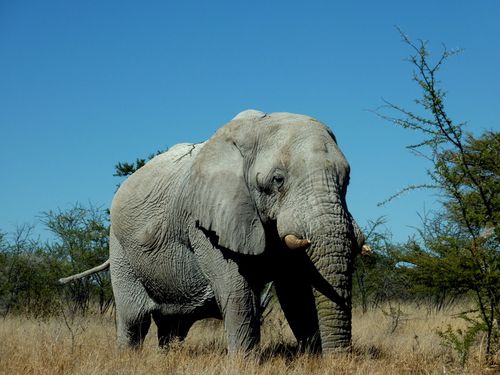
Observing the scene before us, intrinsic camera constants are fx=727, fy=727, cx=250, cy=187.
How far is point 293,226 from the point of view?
582cm

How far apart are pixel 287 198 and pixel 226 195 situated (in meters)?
0.69

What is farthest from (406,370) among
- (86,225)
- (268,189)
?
(86,225)

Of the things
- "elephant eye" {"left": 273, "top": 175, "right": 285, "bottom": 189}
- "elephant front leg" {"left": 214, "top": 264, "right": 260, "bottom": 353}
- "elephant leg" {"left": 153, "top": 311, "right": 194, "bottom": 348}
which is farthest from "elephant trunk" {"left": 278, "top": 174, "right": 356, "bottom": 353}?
"elephant leg" {"left": 153, "top": 311, "right": 194, "bottom": 348}

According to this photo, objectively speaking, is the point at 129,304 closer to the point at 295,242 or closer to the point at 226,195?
the point at 226,195

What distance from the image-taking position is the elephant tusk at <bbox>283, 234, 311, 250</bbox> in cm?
569

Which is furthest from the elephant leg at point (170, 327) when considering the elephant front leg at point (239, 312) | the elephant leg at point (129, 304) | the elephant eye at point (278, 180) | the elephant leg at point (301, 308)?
the elephant eye at point (278, 180)

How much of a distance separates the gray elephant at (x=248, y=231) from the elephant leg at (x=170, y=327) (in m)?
0.25

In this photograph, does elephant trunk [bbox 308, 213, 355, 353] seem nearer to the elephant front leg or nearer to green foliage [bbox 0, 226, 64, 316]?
the elephant front leg

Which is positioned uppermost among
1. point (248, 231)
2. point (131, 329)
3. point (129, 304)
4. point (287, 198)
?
point (287, 198)

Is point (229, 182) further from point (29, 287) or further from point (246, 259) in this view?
point (29, 287)

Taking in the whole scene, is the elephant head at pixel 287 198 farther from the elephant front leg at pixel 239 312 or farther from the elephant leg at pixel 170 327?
the elephant leg at pixel 170 327

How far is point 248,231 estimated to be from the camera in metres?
6.30

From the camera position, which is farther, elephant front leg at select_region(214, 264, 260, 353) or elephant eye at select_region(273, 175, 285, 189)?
elephant front leg at select_region(214, 264, 260, 353)

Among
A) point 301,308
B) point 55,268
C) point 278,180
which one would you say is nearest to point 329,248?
point 278,180
